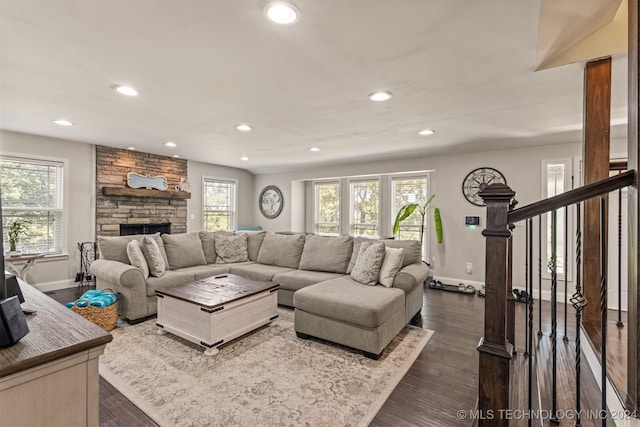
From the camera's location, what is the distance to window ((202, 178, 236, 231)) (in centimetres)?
673

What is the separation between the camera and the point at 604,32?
2027 millimetres

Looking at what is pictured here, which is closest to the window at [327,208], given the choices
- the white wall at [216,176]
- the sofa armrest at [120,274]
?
the white wall at [216,176]

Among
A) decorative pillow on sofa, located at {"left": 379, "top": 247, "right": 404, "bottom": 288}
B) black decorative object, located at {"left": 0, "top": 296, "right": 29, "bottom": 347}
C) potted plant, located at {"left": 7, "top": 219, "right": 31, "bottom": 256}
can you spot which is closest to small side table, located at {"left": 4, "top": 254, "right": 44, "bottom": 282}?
potted plant, located at {"left": 7, "top": 219, "right": 31, "bottom": 256}

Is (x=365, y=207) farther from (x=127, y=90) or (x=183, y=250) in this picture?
(x=127, y=90)

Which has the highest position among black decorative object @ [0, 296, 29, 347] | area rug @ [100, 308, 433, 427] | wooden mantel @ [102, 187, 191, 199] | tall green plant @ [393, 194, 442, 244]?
wooden mantel @ [102, 187, 191, 199]

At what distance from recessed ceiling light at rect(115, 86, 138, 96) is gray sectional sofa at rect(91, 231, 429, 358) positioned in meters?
1.76

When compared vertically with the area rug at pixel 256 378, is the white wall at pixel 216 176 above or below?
above

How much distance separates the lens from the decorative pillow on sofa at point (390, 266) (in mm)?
3121

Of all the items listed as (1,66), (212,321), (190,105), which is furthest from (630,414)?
(1,66)

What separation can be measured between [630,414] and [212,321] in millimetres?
2598

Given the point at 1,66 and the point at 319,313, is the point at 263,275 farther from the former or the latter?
the point at 1,66

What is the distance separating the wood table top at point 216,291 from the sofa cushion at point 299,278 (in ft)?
1.47

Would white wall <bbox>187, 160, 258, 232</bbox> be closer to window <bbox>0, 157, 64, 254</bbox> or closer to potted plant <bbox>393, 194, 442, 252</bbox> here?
window <bbox>0, 157, 64, 254</bbox>

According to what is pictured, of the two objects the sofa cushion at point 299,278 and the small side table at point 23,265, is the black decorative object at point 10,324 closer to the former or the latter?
the sofa cushion at point 299,278
